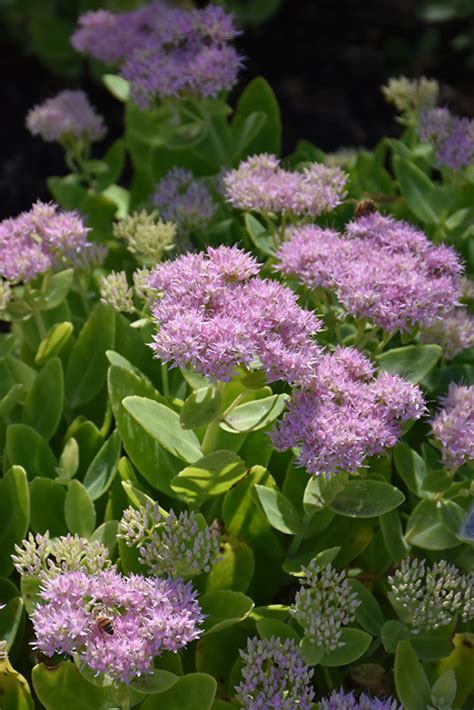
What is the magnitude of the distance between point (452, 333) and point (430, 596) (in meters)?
0.49

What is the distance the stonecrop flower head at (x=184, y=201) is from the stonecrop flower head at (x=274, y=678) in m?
0.87

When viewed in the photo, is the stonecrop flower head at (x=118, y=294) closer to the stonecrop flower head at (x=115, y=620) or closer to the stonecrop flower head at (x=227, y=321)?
A: the stonecrop flower head at (x=227, y=321)

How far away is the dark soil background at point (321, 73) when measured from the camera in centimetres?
351

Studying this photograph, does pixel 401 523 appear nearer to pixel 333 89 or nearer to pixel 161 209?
pixel 161 209

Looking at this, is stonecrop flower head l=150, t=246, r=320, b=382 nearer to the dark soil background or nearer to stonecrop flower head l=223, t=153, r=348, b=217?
stonecrop flower head l=223, t=153, r=348, b=217

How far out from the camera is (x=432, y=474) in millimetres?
1533

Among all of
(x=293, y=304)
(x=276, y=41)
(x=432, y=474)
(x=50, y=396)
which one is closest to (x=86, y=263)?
(x=50, y=396)

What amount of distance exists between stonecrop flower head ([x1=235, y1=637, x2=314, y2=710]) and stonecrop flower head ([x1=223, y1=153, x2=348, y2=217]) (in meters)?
0.73

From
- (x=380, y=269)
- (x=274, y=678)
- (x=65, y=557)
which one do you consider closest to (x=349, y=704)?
(x=274, y=678)

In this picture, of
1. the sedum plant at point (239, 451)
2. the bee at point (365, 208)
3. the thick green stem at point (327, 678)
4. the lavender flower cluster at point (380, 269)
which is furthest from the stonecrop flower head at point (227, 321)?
the thick green stem at point (327, 678)

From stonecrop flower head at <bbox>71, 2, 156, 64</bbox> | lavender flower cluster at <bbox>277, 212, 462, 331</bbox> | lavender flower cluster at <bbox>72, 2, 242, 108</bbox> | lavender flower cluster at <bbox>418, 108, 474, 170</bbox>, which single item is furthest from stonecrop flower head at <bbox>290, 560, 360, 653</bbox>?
stonecrop flower head at <bbox>71, 2, 156, 64</bbox>

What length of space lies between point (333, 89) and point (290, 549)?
259cm

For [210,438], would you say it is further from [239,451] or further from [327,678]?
[327,678]

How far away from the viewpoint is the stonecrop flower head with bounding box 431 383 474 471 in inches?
57.8
